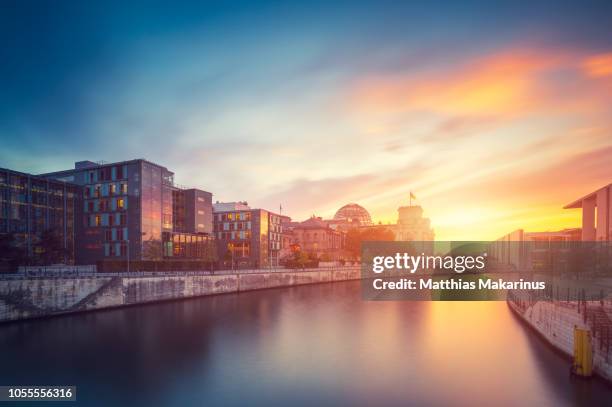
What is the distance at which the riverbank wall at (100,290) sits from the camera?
39.1 m

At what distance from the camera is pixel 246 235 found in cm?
11731

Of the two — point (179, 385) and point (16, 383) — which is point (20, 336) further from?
point (179, 385)

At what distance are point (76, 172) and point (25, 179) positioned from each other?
42.2 feet

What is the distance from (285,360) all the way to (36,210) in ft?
255

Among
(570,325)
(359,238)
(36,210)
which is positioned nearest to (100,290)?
(36,210)

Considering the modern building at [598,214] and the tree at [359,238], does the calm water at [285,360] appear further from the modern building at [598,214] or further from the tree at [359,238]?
the tree at [359,238]

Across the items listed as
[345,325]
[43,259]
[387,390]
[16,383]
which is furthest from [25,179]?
[387,390]

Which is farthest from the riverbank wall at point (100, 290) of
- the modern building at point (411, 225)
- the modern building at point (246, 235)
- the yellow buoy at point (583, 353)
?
the modern building at point (411, 225)

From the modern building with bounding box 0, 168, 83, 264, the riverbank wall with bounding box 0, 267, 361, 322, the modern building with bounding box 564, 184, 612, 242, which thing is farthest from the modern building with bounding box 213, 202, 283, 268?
the modern building with bounding box 564, 184, 612, 242

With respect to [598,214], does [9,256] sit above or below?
below

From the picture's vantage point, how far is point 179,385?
2423 centimetres

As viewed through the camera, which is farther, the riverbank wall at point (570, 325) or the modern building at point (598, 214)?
the modern building at point (598, 214)

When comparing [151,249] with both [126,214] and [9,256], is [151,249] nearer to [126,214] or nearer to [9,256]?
[126,214]

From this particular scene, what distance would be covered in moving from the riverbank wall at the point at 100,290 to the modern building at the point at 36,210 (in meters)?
26.9
